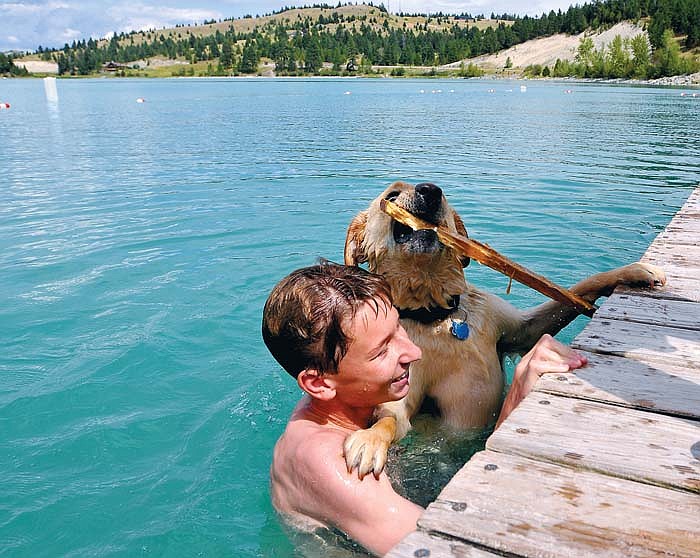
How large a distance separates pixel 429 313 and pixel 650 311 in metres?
1.61

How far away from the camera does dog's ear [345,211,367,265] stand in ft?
15.7

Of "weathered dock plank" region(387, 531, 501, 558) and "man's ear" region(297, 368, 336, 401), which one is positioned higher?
"man's ear" region(297, 368, 336, 401)

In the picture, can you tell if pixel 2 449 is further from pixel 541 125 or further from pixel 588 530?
pixel 541 125

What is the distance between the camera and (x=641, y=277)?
514 cm

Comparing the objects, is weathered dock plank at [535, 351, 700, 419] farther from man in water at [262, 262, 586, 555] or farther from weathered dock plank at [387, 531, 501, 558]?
weathered dock plank at [387, 531, 501, 558]

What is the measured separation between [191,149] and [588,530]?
2309 cm

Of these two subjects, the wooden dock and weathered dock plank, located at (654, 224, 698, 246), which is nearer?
the wooden dock

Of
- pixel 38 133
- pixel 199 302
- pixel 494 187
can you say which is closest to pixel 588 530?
pixel 199 302

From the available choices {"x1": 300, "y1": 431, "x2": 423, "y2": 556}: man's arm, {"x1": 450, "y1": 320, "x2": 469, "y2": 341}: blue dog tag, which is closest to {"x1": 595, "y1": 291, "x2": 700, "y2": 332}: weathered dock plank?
{"x1": 450, "y1": 320, "x2": 469, "y2": 341}: blue dog tag

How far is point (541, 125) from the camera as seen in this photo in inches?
1226

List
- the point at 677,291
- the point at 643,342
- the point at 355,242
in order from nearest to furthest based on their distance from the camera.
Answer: the point at 643,342
the point at 355,242
the point at 677,291

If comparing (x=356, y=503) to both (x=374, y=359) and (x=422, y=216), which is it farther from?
(x=422, y=216)

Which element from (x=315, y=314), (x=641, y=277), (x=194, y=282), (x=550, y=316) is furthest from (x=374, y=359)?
(x=194, y=282)

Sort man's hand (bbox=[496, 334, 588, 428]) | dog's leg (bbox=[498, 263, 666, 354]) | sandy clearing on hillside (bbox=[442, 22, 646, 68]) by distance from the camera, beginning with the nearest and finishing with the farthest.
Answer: man's hand (bbox=[496, 334, 588, 428]) → dog's leg (bbox=[498, 263, 666, 354]) → sandy clearing on hillside (bbox=[442, 22, 646, 68])
